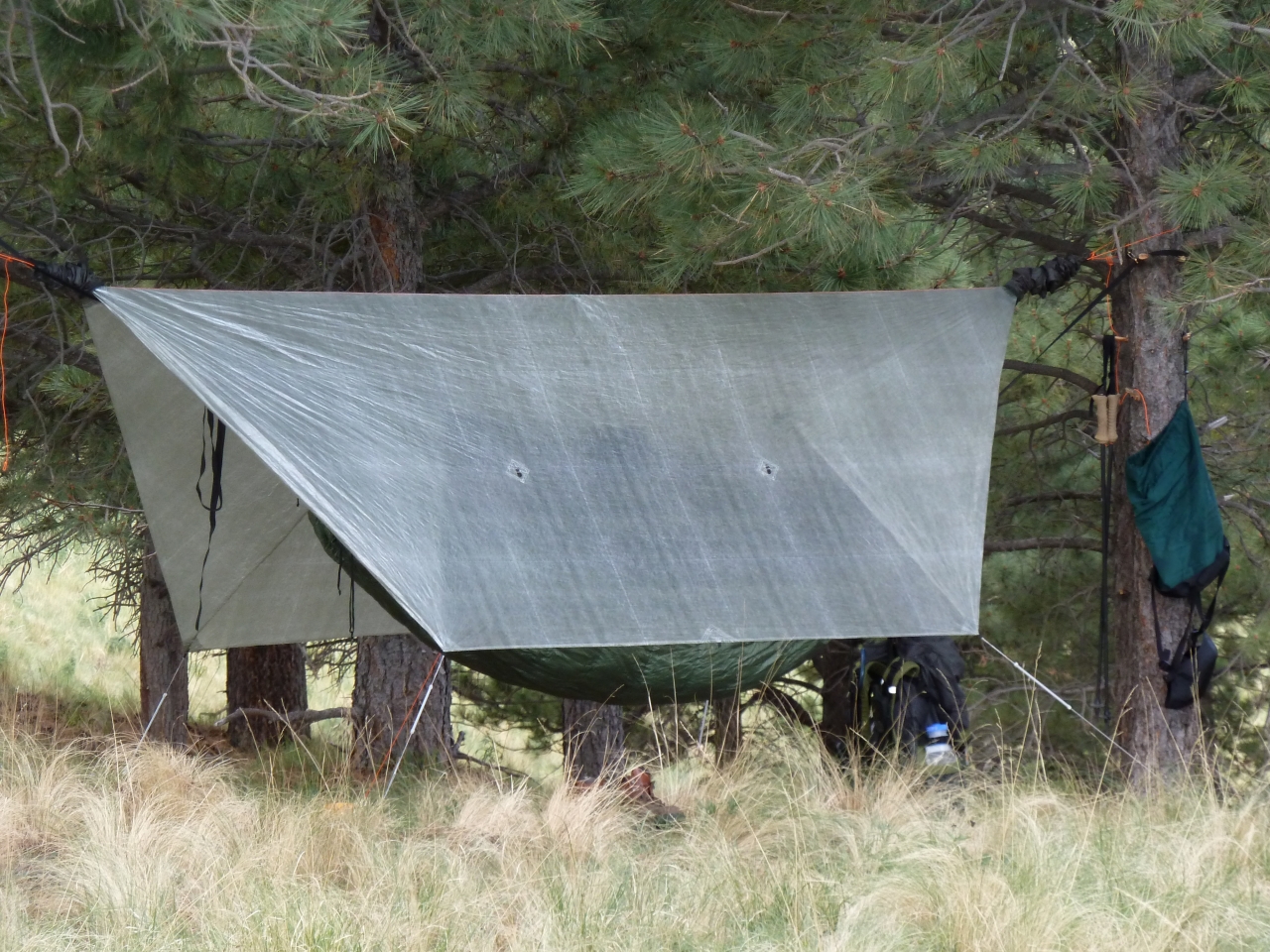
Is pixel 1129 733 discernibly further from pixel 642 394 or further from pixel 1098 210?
pixel 642 394

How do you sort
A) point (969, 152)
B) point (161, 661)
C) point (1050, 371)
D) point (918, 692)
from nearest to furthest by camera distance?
point (969, 152) < point (918, 692) < point (1050, 371) < point (161, 661)

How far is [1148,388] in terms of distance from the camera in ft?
13.3

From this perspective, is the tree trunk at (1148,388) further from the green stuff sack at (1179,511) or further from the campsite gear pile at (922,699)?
the campsite gear pile at (922,699)

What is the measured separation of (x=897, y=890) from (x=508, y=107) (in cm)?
297

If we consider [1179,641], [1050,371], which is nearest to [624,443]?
[1179,641]


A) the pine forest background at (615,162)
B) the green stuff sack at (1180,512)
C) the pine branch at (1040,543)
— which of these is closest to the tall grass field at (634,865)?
the pine forest background at (615,162)

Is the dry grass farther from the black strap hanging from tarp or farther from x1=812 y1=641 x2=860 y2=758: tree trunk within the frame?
x1=812 y1=641 x2=860 y2=758: tree trunk

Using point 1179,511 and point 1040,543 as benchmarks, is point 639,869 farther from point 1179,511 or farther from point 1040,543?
point 1040,543

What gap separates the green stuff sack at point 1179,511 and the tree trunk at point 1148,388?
12cm

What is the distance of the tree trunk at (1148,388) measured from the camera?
4027 millimetres

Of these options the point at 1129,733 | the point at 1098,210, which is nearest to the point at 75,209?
the point at 1098,210

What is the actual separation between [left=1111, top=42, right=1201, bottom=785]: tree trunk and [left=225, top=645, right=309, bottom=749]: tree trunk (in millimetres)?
4203

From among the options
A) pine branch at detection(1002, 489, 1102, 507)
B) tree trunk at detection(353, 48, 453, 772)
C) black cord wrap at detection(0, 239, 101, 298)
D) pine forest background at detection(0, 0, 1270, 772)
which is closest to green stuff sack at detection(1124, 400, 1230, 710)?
pine forest background at detection(0, 0, 1270, 772)

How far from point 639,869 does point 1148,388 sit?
87.3 inches
